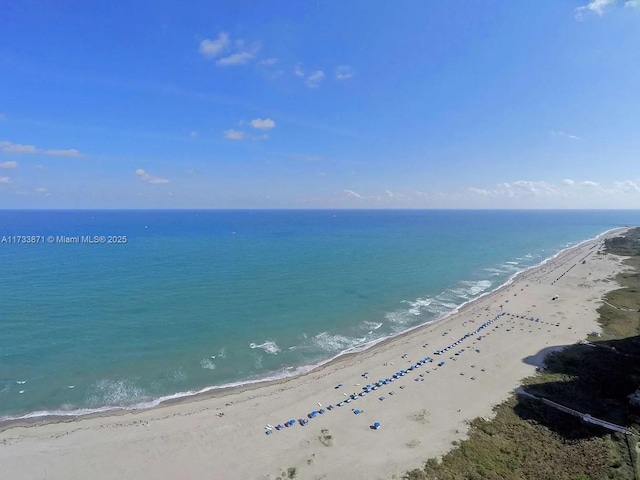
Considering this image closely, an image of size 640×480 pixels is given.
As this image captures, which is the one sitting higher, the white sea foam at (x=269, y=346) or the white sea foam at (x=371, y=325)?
the white sea foam at (x=371, y=325)

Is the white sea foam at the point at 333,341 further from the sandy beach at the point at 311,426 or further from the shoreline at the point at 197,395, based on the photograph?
the sandy beach at the point at 311,426

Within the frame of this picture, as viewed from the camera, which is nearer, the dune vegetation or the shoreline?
the dune vegetation

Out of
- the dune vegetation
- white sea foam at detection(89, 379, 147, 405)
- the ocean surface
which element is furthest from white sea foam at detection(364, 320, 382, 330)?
white sea foam at detection(89, 379, 147, 405)

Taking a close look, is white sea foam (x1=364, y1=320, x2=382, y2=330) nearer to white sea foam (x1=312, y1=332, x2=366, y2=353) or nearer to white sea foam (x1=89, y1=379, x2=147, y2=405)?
white sea foam (x1=312, y1=332, x2=366, y2=353)

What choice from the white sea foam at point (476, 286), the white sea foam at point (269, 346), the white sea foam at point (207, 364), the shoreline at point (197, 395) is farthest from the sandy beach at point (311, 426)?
the white sea foam at point (476, 286)

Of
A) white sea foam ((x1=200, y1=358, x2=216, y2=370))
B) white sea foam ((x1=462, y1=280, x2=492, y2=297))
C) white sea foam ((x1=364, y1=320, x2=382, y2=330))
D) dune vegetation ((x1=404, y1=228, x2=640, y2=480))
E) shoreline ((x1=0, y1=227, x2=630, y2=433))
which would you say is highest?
white sea foam ((x1=462, y1=280, x2=492, y2=297))

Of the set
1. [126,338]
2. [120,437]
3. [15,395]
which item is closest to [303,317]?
[126,338]

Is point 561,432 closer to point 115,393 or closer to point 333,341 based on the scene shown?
point 333,341
